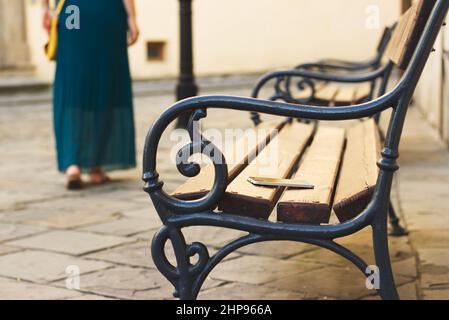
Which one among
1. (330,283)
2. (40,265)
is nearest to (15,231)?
(40,265)

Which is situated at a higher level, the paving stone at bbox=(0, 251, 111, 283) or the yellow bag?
the yellow bag

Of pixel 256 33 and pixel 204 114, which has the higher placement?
pixel 204 114

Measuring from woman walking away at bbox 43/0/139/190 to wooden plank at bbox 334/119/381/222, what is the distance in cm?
204

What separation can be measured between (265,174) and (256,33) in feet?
41.9

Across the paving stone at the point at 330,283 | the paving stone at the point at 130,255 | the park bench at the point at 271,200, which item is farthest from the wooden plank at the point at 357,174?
the paving stone at the point at 130,255

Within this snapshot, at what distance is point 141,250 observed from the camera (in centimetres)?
370

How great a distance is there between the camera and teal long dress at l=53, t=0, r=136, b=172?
5.32 metres

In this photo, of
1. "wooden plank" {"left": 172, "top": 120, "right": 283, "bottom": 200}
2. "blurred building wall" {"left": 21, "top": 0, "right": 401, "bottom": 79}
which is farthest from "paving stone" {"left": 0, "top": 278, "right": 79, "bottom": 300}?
"blurred building wall" {"left": 21, "top": 0, "right": 401, "bottom": 79}

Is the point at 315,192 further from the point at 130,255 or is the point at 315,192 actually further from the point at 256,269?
the point at 130,255

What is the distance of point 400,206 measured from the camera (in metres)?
4.45

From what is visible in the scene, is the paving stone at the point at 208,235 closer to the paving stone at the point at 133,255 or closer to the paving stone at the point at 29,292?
the paving stone at the point at 133,255

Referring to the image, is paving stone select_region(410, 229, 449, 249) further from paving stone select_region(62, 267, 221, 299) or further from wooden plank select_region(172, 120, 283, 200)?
paving stone select_region(62, 267, 221, 299)
